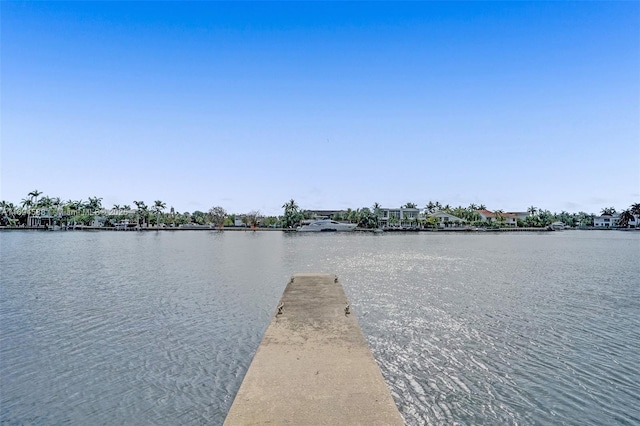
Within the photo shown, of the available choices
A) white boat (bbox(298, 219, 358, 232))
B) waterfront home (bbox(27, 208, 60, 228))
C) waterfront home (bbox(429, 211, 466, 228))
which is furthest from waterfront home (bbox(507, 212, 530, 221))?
waterfront home (bbox(27, 208, 60, 228))

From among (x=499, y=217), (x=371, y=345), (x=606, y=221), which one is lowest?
(x=371, y=345)

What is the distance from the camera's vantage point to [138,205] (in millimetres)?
146375

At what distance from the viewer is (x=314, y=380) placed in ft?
21.9

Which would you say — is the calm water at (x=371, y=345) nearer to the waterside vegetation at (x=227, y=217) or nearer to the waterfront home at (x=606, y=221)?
the waterside vegetation at (x=227, y=217)

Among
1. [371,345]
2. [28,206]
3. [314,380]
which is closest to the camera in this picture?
[314,380]

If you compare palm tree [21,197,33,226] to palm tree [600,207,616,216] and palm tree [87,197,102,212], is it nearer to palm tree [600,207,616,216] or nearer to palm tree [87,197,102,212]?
palm tree [87,197,102,212]

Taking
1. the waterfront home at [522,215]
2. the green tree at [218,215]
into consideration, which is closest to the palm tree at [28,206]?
the green tree at [218,215]

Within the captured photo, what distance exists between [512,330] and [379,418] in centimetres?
1176

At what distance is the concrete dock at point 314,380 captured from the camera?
5.38 meters

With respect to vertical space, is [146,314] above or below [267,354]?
below

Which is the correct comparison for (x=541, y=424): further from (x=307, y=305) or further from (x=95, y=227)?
(x=95, y=227)

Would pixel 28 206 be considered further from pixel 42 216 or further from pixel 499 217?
pixel 499 217

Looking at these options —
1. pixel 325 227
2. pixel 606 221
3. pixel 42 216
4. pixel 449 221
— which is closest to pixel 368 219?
pixel 325 227

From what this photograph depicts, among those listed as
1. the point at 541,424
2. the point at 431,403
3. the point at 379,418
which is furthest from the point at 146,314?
the point at 541,424
